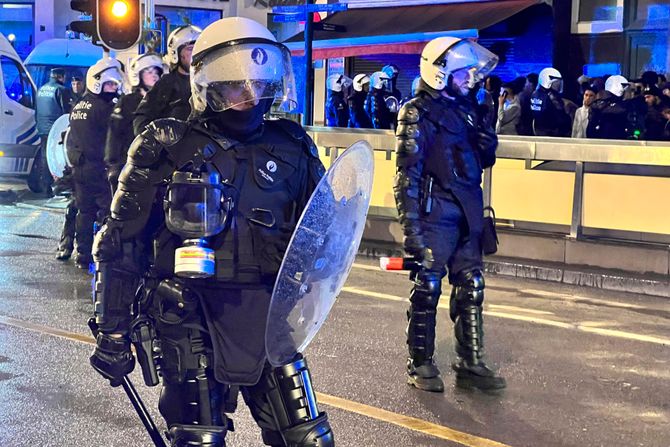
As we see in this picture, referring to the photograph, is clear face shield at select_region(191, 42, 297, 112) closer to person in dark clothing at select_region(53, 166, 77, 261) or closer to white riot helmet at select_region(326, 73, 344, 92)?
person in dark clothing at select_region(53, 166, 77, 261)

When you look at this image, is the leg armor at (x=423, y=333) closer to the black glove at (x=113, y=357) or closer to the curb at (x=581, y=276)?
the black glove at (x=113, y=357)

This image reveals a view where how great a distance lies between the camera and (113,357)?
3.58m

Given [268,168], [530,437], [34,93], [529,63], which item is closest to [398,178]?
[530,437]

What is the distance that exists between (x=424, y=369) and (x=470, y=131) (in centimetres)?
140

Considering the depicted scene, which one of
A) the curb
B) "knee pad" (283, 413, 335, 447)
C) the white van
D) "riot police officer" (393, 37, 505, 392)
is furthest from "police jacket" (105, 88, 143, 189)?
the white van

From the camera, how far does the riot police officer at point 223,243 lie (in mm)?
3422

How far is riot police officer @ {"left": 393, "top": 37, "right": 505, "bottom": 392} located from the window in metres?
14.7

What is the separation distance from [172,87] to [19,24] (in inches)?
1025

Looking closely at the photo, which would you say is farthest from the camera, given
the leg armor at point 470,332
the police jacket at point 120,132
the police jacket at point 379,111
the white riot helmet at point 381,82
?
the white riot helmet at point 381,82

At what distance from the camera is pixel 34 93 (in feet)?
62.3

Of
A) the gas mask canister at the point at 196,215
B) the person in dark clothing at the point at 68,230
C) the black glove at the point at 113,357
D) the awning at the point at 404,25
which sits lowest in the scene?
the person in dark clothing at the point at 68,230

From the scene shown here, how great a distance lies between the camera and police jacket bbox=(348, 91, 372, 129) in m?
17.5

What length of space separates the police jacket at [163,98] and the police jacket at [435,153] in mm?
1654

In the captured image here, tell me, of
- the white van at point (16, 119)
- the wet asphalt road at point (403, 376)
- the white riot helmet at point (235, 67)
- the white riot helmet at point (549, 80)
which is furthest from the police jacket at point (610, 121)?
the white van at point (16, 119)
